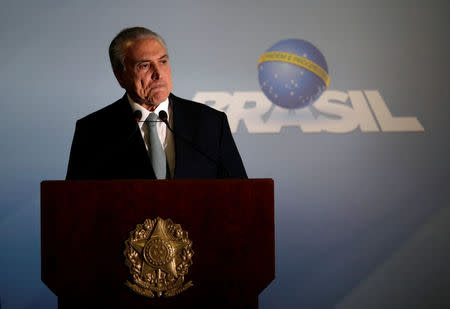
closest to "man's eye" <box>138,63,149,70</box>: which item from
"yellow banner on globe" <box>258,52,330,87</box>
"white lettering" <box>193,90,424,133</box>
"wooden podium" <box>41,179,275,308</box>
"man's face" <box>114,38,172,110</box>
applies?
"man's face" <box>114,38,172,110</box>

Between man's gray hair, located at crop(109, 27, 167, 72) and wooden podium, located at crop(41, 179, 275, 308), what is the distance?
706 millimetres

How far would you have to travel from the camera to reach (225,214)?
111cm

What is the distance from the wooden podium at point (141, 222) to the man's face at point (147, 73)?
566mm

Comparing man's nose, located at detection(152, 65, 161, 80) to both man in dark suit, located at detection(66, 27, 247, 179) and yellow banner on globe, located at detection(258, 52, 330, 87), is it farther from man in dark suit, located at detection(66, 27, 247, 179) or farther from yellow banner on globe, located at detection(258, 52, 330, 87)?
yellow banner on globe, located at detection(258, 52, 330, 87)

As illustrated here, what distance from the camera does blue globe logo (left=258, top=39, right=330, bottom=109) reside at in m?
2.80

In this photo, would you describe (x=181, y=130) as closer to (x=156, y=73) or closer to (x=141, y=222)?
(x=156, y=73)

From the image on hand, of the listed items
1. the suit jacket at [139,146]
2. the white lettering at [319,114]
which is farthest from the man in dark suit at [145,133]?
the white lettering at [319,114]

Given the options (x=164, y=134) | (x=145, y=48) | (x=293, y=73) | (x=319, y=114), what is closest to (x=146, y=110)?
(x=164, y=134)

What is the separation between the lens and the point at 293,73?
2789 millimetres

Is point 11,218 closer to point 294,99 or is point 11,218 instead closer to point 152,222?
point 294,99

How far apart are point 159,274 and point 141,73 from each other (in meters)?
0.79

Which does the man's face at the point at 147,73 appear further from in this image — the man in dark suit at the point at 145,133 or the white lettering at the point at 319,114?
the white lettering at the point at 319,114

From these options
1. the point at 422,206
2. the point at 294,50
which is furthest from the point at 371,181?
the point at 294,50

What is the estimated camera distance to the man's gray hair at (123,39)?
5.38 ft
